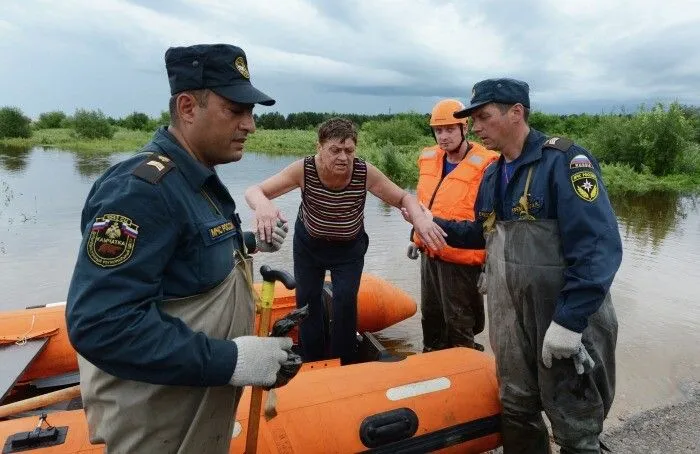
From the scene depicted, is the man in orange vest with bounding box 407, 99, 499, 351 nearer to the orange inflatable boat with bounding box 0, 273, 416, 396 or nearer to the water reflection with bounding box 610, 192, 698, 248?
the orange inflatable boat with bounding box 0, 273, 416, 396

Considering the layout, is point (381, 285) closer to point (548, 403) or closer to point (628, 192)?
point (548, 403)

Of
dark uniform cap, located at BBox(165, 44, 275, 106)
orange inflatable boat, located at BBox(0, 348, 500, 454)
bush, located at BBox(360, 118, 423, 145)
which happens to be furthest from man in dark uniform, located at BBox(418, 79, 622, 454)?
bush, located at BBox(360, 118, 423, 145)

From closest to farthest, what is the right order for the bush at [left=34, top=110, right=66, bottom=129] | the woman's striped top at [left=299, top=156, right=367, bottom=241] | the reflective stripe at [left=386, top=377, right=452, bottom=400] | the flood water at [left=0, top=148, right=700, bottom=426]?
the reflective stripe at [left=386, top=377, right=452, bottom=400] < the woman's striped top at [left=299, top=156, right=367, bottom=241] < the flood water at [left=0, top=148, right=700, bottom=426] < the bush at [left=34, top=110, right=66, bottom=129]

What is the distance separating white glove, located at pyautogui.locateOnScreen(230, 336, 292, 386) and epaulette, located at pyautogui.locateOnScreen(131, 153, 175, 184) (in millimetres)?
501

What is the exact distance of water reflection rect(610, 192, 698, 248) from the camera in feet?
32.7

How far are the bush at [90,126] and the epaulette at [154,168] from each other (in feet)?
147

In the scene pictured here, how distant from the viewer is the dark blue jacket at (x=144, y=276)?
1.12 meters

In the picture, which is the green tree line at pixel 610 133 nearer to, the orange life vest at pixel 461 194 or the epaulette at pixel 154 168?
the orange life vest at pixel 461 194

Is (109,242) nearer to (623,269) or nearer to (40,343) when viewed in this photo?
(40,343)

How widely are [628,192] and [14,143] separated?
123 feet

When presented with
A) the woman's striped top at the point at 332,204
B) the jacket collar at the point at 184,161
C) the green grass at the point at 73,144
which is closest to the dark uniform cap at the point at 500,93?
the woman's striped top at the point at 332,204

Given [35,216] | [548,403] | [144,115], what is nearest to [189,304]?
[548,403]

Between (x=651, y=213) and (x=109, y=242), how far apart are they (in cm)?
1390

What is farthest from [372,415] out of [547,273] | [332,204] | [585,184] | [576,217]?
[585,184]
